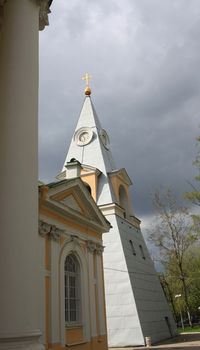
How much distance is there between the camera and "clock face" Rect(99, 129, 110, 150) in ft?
93.6

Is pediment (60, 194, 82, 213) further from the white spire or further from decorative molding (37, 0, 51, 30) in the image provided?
the white spire

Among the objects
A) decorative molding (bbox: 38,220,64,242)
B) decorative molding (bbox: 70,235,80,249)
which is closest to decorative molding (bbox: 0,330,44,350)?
decorative molding (bbox: 38,220,64,242)

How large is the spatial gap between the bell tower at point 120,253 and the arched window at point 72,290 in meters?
5.45

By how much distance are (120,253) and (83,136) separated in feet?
34.5

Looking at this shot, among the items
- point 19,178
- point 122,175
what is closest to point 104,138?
point 122,175

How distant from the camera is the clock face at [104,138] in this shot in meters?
28.5

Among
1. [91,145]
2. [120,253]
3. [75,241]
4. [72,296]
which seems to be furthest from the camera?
[91,145]

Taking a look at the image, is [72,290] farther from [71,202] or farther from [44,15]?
[44,15]

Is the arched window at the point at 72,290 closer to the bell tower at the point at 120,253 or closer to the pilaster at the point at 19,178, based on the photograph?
the bell tower at the point at 120,253

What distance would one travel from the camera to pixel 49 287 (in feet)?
39.8

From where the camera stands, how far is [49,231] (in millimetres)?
12664

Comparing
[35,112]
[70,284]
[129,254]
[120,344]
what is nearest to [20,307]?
[35,112]

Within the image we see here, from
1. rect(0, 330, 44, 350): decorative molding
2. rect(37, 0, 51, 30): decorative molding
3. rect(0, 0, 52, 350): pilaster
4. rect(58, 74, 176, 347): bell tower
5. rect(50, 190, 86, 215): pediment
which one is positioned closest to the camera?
rect(0, 330, 44, 350): decorative molding

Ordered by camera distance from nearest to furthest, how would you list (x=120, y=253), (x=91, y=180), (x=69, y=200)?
1. (x=69, y=200)
2. (x=120, y=253)
3. (x=91, y=180)
